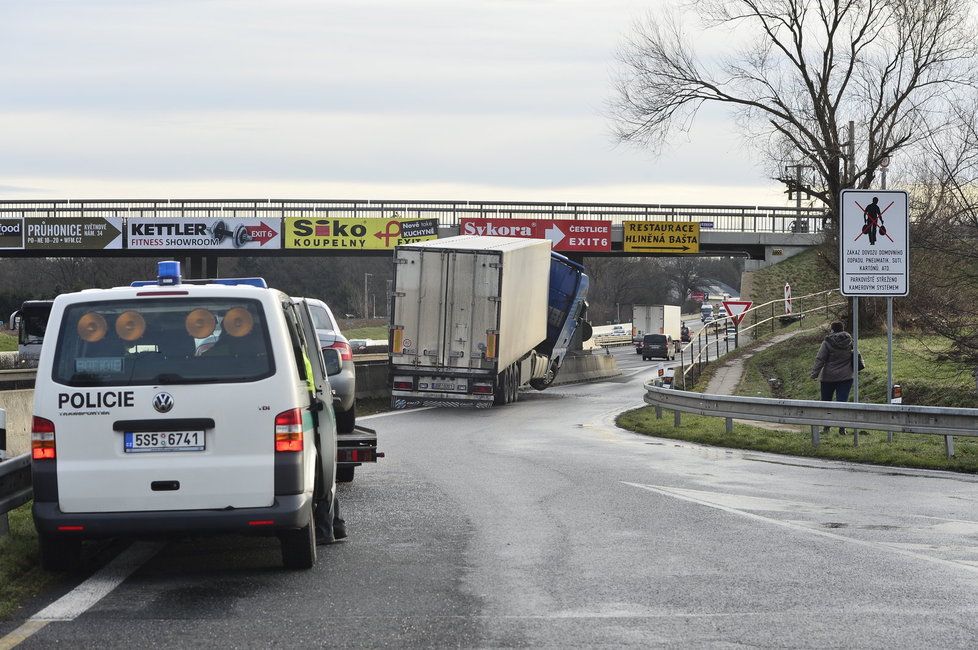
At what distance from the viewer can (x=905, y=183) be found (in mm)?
26500

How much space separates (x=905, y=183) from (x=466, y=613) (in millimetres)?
21809

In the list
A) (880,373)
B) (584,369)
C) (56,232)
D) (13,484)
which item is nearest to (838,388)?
(880,373)

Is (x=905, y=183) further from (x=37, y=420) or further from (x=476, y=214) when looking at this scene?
(x=476, y=214)

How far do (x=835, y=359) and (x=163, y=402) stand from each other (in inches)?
559

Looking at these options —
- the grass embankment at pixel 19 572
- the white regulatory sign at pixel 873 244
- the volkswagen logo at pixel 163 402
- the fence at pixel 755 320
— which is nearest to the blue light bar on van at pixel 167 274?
the volkswagen logo at pixel 163 402

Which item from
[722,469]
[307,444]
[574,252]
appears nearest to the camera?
[307,444]

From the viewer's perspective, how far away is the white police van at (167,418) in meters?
7.53

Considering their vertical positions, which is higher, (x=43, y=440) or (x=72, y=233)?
(x=72, y=233)

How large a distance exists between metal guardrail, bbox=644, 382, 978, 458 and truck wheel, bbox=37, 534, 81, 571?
996cm

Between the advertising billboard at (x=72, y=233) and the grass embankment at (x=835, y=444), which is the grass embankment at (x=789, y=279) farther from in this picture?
the grass embankment at (x=835, y=444)

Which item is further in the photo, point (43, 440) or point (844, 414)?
point (844, 414)

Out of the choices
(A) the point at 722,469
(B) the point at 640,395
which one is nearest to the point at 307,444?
(A) the point at 722,469

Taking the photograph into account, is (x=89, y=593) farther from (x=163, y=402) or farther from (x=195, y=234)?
(x=195, y=234)

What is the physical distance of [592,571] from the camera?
8102 mm
